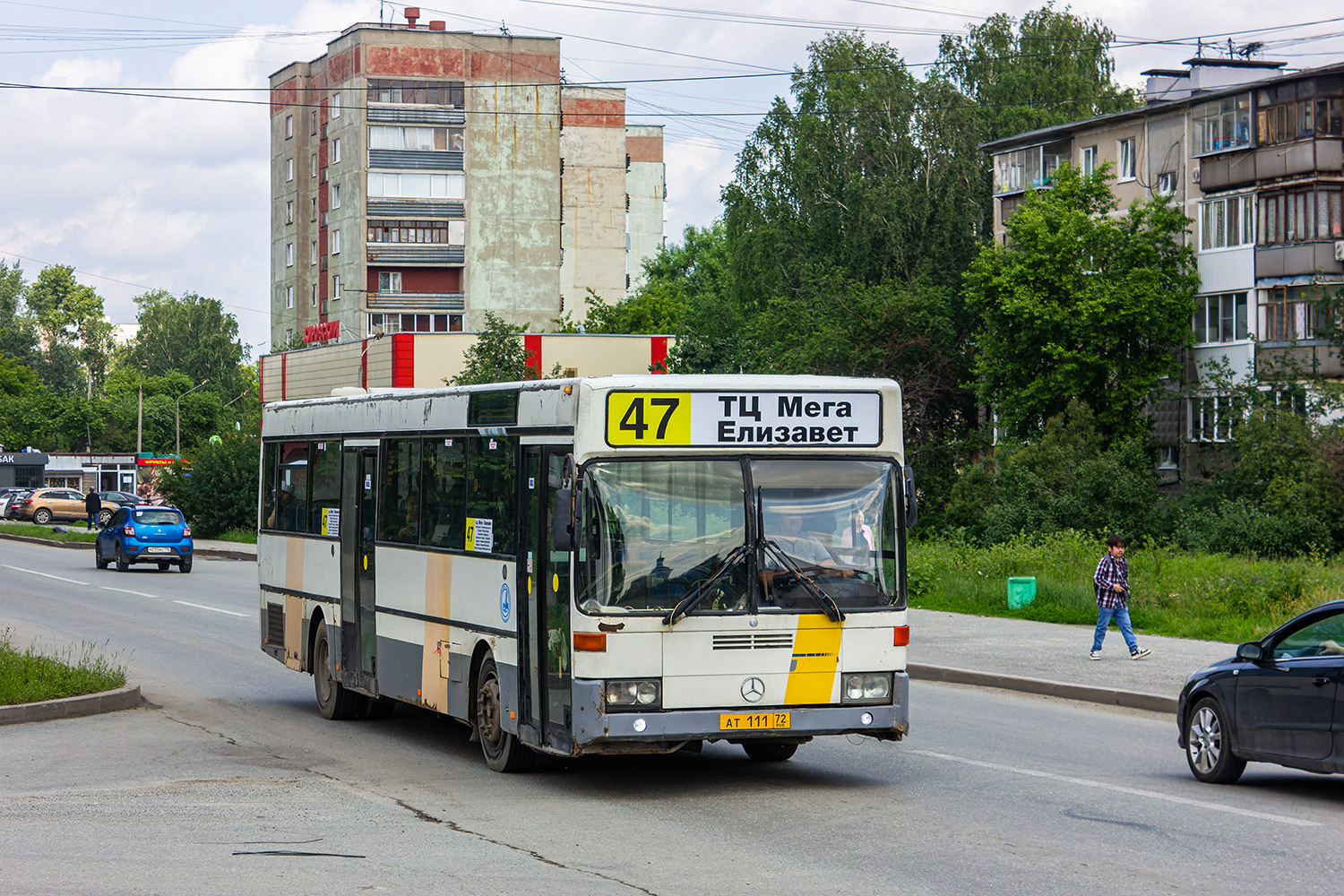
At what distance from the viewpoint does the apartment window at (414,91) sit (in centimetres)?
8131

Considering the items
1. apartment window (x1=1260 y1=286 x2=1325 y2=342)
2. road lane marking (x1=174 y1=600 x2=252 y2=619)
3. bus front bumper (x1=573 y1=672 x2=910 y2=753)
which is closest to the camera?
bus front bumper (x1=573 y1=672 x2=910 y2=753)

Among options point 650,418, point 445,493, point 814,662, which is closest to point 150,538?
point 445,493

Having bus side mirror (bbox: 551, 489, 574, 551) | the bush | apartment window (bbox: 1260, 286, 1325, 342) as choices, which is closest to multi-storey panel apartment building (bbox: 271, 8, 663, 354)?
the bush

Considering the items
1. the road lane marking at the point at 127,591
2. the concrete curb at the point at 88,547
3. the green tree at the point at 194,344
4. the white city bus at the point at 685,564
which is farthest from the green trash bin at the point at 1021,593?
the green tree at the point at 194,344

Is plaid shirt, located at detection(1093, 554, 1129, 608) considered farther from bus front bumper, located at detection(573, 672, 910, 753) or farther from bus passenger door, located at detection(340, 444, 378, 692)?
bus front bumper, located at detection(573, 672, 910, 753)

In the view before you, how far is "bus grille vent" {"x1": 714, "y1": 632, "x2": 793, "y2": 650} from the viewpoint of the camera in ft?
32.1

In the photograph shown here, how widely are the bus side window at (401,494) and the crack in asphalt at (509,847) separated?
3042mm

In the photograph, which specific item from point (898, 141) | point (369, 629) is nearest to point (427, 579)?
point (369, 629)

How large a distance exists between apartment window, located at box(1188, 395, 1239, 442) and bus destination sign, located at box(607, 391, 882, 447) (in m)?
43.9

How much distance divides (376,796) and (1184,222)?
49606 mm

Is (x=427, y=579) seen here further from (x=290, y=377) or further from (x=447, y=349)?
(x=290, y=377)

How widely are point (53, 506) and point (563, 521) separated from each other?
77022 millimetres

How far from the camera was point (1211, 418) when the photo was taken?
54.3 metres

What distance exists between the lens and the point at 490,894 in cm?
730
